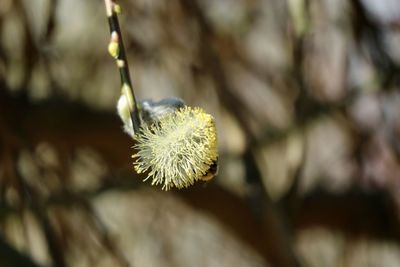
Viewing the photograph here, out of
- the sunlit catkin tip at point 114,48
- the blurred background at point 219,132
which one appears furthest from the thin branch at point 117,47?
the blurred background at point 219,132

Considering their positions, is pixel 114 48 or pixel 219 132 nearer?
pixel 114 48

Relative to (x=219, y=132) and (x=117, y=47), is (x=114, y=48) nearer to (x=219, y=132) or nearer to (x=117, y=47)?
(x=117, y=47)

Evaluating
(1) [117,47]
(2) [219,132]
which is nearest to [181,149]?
(1) [117,47]

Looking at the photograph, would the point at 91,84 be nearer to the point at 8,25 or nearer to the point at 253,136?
the point at 8,25

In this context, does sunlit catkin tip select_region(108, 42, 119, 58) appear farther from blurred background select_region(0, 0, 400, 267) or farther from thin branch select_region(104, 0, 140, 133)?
blurred background select_region(0, 0, 400, 267)

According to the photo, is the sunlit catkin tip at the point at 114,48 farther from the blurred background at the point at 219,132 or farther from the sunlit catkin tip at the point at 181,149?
the blurred background at the point at 219,132
